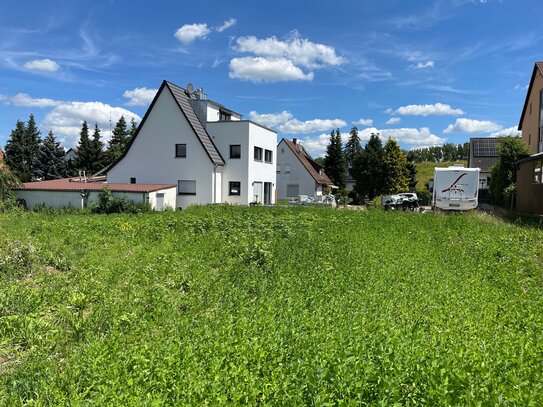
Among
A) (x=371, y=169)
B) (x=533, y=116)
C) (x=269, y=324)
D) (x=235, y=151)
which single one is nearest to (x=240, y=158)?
(x=235, y=151)

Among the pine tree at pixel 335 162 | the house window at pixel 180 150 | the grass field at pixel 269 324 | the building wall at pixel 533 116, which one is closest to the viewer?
the grass field at pixel 269 324

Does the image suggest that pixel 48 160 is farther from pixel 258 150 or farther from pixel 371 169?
pixel 371 169

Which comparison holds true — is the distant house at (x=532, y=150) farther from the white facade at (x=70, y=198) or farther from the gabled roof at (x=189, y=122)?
the white facade at (x=70, y=198)

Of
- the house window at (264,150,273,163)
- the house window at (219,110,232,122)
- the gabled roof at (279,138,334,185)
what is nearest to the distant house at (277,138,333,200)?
the gabled roof at (279,138,334,185)

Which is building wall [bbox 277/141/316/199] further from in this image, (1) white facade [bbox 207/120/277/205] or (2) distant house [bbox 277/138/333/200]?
(1) white facade [bbox 207/120/277/205]

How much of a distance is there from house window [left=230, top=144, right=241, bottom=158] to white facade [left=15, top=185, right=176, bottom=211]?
7.46 meters

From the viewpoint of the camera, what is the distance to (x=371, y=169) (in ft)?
177

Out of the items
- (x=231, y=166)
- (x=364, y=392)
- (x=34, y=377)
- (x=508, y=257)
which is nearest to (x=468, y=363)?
(x=364, y=392)

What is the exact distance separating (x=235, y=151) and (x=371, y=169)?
27488 millimetres

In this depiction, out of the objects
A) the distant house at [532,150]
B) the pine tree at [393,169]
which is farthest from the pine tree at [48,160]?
the distant house at [532,150]

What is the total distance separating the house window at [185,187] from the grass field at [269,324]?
18677mm

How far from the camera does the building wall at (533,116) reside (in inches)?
1341

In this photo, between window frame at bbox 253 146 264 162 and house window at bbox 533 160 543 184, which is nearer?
house window at bbox 533 160 543 184

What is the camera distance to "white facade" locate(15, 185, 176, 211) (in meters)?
24.7
